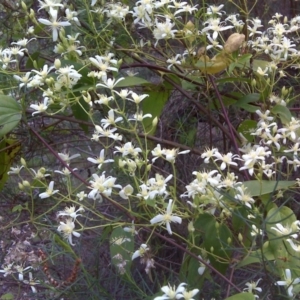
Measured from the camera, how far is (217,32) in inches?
40.4

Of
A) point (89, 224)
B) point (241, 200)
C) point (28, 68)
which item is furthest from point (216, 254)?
point (89, 224)

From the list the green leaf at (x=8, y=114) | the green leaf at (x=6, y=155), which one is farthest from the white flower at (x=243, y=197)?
the green leaf at (x=6, y=155)

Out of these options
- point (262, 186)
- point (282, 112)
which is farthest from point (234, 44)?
point (262, 186)

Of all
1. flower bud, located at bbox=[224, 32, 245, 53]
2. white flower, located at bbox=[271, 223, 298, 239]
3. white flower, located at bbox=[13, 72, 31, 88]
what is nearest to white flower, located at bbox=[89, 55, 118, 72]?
white flower, located at bbox=[13, 72, 31, 88]

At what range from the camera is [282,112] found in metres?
1.01

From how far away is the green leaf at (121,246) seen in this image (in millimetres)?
896

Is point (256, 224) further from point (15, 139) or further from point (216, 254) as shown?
point (15, 139)

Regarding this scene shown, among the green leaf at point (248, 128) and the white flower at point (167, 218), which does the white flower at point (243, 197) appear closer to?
the white flower at point (167, 218)

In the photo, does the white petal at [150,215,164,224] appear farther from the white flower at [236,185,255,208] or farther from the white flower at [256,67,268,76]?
the white flower at [256,67,268,76]

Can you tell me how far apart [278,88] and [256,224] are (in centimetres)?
60

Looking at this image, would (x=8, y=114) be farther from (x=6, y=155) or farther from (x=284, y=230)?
(x=284, y=230)

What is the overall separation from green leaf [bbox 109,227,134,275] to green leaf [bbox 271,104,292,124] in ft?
1.04

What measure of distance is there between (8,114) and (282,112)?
1.45 feet

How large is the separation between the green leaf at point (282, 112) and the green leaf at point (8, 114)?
1.37 ft
